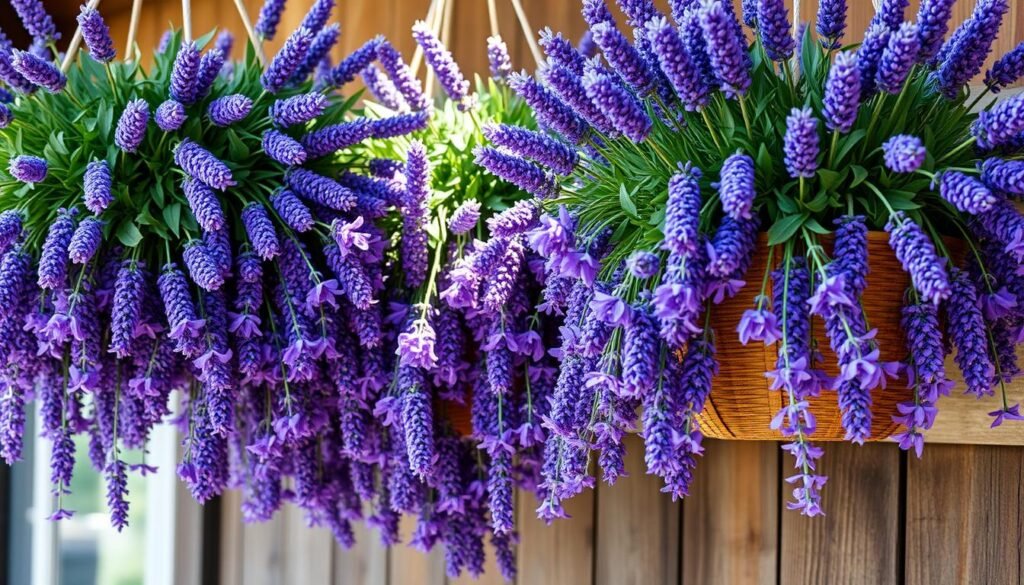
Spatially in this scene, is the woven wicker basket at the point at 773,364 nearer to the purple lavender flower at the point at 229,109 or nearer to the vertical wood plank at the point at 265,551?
the purple lavender flower at the point at 229,109

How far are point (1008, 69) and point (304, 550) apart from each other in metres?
1.47

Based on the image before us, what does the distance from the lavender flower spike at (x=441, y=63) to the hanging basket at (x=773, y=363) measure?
49cm

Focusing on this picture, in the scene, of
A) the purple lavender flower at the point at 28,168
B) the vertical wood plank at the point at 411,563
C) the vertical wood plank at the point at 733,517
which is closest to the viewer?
the purple lavender flower at the point at 28,168

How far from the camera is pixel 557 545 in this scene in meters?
1.58

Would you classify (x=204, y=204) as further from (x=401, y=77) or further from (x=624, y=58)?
(x=624, y=58)

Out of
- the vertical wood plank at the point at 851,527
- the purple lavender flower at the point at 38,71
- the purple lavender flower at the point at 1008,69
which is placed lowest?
the vertical wood plank at the point at 851,527

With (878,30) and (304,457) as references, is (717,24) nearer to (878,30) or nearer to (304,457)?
(878,30)

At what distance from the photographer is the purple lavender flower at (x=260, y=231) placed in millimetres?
1130

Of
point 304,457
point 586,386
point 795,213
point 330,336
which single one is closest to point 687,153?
point 795,213

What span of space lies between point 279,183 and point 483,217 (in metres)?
0.24

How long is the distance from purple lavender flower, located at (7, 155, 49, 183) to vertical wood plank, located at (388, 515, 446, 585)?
861 millimetres

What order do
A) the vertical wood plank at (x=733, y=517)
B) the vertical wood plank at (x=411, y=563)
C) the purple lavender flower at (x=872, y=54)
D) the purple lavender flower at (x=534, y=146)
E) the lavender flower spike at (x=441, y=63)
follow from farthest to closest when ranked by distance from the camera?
the vertical wood plank at (x=411, y=563) < the vertical wood plank at (x=733, y=517) < the lavender flower spike at (x=441, y=63) < the purple lavender flower at (x=534, y=146) < the purple lavender flower at (x=872, y=54)

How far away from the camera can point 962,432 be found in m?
1.16

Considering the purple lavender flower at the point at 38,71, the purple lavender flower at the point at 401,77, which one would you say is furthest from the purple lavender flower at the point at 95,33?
the purple lavender flower at the point at 401,77
